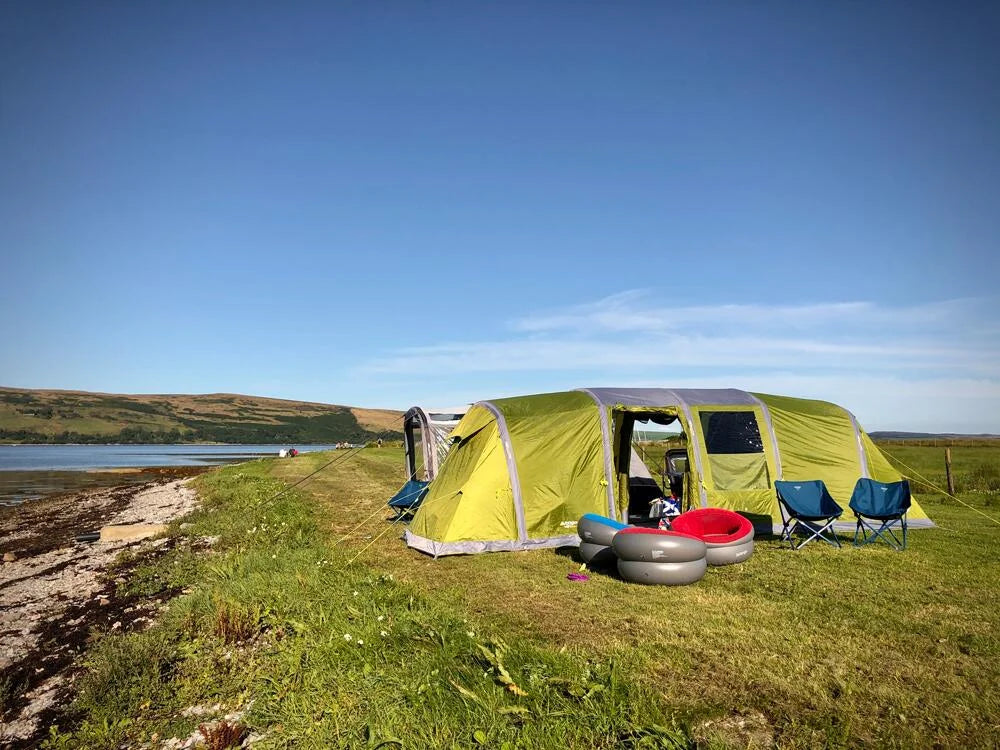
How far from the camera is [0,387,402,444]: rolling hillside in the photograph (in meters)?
110

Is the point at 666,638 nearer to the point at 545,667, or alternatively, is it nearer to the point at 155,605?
the point at 545,667

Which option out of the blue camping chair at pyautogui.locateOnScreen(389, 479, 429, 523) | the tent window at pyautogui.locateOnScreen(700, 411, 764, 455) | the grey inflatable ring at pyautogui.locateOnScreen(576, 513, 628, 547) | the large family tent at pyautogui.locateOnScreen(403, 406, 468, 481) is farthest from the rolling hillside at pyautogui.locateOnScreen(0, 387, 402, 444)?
the grey inflatable ring at pyautogui.locateOnScreen(576, 513, 628, 547)

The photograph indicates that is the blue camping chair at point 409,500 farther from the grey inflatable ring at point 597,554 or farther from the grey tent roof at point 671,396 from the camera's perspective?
the grey inflatable ring at point 597,554

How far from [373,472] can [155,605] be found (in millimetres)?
18956

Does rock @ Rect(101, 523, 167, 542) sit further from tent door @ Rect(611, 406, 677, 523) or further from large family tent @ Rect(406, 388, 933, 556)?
tent door @ Rect(611, 406, 677, 523)

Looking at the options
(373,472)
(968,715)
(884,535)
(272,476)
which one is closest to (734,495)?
(884,535)

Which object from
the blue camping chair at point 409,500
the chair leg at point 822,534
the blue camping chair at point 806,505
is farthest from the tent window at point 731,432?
the blue camping chair at point 409,500

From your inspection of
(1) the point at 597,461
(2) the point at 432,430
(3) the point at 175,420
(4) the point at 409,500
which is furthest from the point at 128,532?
(3) the point at 175,420

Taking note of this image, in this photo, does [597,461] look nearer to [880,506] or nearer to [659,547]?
[659,547]

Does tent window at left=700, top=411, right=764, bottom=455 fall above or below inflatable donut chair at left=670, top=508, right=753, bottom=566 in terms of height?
above

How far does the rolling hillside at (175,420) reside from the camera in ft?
360

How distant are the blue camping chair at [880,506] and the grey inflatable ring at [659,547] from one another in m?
4.12

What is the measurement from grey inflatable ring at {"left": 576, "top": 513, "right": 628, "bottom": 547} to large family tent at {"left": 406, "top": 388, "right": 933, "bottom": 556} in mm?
1420

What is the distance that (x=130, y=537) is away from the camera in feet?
45.5
